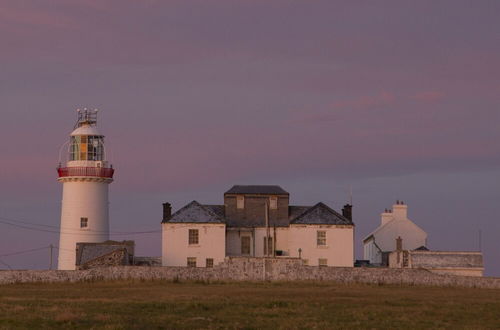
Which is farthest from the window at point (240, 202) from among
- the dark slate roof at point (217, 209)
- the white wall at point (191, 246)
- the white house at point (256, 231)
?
the white wall at point (191, 246)

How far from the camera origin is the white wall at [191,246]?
2808 inches

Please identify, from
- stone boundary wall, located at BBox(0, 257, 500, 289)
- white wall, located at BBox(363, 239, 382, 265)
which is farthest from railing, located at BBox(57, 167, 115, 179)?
white wall, located at BBox(363, 239, 382, 265)

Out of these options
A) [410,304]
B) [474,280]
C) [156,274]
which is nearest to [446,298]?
[410,304]

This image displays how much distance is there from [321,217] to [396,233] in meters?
13.6

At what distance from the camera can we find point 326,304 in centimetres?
3897

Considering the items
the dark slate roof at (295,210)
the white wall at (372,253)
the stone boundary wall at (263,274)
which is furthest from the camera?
the white wall at (372,253)

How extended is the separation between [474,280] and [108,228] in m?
27.2

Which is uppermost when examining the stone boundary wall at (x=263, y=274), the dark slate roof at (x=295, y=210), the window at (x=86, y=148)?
the window at (x=86, y=148)

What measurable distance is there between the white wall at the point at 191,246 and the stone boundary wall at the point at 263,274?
33.2 ft

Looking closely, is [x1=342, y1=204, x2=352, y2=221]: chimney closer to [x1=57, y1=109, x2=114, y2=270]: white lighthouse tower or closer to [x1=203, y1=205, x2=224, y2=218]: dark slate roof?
[x1=203, y1=205, x2=224, y2=218]: dark slate roof

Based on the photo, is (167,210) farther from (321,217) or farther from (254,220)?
(321,217)

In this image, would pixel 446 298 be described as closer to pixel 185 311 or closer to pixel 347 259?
pixel 185 311

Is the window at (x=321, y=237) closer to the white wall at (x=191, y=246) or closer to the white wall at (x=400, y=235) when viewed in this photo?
the white wall at (x=191, y=246)

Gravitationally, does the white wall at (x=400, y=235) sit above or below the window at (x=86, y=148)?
below
